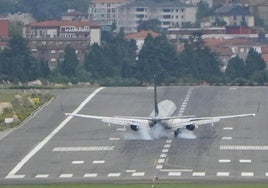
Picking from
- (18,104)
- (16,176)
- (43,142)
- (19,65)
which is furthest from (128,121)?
(19,65)

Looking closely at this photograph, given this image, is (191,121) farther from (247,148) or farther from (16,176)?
(16,176)

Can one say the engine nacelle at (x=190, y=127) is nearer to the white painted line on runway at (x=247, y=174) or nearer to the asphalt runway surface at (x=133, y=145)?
the asphalt runway surface at (x=133, y=145)

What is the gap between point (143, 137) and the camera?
113625 millimetres

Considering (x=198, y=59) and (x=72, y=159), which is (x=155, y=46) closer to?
(x=198, y=59)

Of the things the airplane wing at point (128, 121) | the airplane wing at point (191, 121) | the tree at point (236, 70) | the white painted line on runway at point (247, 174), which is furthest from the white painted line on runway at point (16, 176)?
the tree at point (236, 70)

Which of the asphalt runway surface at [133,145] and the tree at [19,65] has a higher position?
the asphalt runway surface at [133,145]

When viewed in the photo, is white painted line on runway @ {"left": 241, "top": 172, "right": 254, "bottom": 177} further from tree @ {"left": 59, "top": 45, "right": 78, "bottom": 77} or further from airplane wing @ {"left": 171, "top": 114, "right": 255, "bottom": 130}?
tree @ {"left": 59, "top": 45, "right": 78, "bottom": 77}

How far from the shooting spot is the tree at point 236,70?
18700cm

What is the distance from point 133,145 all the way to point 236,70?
7977 cm

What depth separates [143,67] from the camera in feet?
614

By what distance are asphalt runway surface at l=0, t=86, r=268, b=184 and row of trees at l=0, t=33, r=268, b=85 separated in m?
36.7

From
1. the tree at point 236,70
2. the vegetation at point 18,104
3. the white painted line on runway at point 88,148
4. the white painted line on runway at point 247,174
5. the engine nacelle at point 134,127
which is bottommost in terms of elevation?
the tree at point 236,70

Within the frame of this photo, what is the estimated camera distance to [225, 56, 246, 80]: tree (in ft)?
614

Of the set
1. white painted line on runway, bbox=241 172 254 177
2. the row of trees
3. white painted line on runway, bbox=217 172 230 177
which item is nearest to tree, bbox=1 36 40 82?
the row of trees
